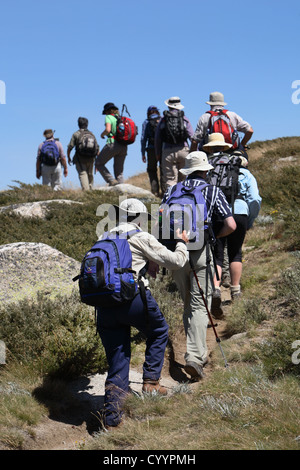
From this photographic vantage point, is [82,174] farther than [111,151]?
Yes

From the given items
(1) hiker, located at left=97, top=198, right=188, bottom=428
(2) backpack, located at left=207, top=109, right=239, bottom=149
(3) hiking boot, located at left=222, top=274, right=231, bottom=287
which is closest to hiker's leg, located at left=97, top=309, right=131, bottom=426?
(1) hiker, located at left=97, top=198, right=188, bottom=428

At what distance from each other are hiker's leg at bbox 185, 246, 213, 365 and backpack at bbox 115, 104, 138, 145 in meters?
8.85

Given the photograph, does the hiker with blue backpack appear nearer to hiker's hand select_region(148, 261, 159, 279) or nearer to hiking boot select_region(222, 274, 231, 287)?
hiker's hand select_region(148, 261, 159, 279)

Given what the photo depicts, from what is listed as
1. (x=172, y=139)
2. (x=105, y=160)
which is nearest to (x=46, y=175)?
(x=105, y=160)

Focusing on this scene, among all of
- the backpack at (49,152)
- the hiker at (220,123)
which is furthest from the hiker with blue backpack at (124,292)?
the backpack at (49,152)

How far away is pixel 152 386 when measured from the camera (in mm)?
5477

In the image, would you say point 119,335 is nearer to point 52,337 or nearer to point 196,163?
point 52,337

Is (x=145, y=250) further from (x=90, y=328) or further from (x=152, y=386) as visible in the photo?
(x=90, y=328)

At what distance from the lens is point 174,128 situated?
12.2 metres

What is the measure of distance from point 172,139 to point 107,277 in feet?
25.9

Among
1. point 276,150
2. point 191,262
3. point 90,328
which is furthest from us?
point 276,150

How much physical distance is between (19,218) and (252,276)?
5351mm
